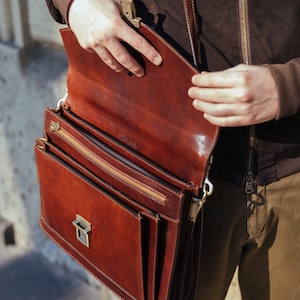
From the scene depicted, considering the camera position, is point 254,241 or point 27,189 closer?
point 254,241

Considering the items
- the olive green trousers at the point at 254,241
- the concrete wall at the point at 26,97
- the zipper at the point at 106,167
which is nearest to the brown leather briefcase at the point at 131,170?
the zipper at the point at 106,167

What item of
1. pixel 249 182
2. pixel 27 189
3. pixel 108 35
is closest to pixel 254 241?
pixel 249 182

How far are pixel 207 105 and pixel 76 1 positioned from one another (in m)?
0.33

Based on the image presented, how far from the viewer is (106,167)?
121cm

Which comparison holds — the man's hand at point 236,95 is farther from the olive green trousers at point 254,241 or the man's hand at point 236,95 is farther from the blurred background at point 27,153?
the blurred background at point 27,153

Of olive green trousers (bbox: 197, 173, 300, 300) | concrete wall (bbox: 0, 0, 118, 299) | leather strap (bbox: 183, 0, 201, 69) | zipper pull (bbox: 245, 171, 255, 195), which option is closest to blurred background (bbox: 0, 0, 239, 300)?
concrete wall (bbox: 0, 0, 118, 299)

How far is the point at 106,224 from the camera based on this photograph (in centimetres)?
123

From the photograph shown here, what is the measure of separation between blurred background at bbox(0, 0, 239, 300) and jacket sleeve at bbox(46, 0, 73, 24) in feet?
2.66

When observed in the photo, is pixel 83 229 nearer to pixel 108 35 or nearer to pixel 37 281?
pixel 108 35

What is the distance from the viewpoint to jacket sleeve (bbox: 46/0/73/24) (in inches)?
46.8

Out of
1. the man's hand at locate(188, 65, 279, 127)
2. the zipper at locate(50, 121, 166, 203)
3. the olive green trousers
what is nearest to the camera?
the man's hand at locate(188, 65, 279, 127)

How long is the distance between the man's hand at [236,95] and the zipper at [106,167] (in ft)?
0.57

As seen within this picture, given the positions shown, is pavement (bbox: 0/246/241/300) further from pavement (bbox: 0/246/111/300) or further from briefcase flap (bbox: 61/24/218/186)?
briefcase flap (bbox: 61/24/218/186)

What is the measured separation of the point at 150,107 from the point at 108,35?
15 centimetres
